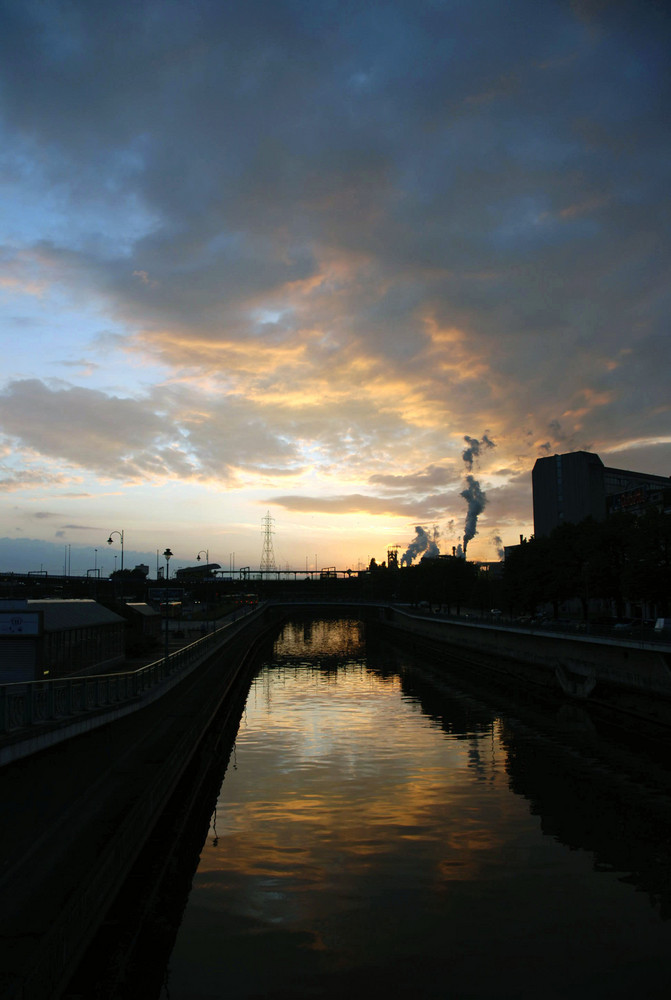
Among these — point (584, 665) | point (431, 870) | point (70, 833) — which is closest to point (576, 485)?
point (584, 665)

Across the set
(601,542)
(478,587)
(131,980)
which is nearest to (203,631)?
(601,542)

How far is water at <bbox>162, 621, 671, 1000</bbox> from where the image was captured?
14547 mm

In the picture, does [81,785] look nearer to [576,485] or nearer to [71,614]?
[71,614]

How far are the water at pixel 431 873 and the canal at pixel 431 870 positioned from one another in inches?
2.5

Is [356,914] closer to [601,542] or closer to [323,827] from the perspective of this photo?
[323,827]

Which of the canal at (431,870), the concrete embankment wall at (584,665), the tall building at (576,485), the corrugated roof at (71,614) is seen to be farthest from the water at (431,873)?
the tall building at (576,485)

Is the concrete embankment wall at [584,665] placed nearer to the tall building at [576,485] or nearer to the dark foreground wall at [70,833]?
the dark foreground wall at [70,833]

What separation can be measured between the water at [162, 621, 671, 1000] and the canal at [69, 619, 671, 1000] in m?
0.06

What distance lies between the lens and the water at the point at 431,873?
1455 cm

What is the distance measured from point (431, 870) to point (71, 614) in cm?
2631

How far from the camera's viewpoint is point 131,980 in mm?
13047

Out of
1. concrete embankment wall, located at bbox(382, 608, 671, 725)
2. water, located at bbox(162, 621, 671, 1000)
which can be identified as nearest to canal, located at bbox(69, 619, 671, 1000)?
water, located at bbox(162, 621, 671, 1000)

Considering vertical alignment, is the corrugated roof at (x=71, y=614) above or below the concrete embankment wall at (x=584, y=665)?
above

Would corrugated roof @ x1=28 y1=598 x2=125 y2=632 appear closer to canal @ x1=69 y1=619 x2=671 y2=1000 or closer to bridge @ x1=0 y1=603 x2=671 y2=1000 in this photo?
bridge @ x1=0 y1=603 x2=671 y2=1000
